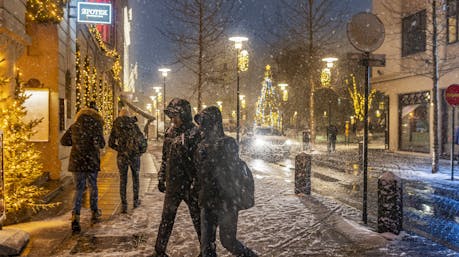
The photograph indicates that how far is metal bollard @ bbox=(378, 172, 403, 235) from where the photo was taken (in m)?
6.86

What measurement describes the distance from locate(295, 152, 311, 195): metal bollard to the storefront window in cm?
1590

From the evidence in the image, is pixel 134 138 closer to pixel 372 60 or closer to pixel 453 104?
pixel 372 60

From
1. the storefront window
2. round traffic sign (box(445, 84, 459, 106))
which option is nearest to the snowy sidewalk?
round traffic sign (box(445, 84, 459, 106))

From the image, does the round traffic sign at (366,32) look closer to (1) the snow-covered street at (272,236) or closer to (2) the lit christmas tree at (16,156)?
(1) the snow-covered street at (272,236)

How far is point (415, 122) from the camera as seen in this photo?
25.8 m

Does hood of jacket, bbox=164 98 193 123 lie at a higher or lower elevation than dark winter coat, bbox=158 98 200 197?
higher

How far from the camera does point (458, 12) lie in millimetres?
21062

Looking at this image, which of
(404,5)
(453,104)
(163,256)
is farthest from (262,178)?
(404,5)

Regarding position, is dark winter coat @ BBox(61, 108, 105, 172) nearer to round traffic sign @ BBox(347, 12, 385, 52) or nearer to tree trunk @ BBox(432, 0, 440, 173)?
round traffic sign @ BBox(347, 12, 385, 52)

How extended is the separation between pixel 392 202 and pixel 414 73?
1862 cm

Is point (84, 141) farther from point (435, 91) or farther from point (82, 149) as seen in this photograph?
point (435, 91)

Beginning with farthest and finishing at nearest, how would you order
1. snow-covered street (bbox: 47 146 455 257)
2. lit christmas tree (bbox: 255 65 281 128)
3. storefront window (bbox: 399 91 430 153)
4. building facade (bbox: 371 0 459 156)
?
lit christmas tree (bbox: 255 65 281 128), storefront window (bbox: 399 91 430 153), building facade (bbox: 371 0 459 156), snow-covered street (bbox: 47 146 455 257)

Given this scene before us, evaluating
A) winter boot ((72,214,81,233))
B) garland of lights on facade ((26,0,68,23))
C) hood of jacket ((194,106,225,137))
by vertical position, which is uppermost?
garland of lights on facade ((26,0,68,23))

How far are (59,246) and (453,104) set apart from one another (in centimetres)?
1252
